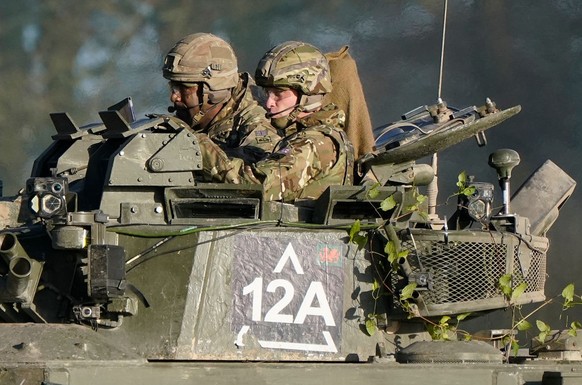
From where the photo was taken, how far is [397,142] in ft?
45.3

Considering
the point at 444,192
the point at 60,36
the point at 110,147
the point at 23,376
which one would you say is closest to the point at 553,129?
the point at 444,192

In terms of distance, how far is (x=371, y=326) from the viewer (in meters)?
12.5

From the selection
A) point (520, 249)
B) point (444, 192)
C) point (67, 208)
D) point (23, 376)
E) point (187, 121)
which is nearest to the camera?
point (23, 376)

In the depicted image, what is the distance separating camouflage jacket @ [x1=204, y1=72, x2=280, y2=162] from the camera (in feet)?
46.7

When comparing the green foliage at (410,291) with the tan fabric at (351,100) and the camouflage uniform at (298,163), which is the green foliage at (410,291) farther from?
the tan fabric at (351,100)

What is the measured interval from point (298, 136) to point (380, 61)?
8175 millimetres

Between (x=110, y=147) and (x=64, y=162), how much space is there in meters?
0.88

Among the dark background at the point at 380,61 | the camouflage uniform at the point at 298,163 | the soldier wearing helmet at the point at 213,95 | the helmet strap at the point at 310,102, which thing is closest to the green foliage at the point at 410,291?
the camouflage uniform at the point at 298,163

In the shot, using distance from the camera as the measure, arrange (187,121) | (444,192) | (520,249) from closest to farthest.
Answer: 1. (520,249)
2. (187,121)
3. (444,192)

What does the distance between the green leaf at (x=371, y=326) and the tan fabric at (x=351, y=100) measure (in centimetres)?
263

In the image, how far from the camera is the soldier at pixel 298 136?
1337 cm

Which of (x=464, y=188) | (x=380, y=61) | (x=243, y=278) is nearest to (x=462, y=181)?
(x=464, y=188)

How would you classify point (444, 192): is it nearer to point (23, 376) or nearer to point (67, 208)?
point (67, 208)

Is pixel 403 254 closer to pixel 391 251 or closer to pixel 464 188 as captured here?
pixel 391 251
